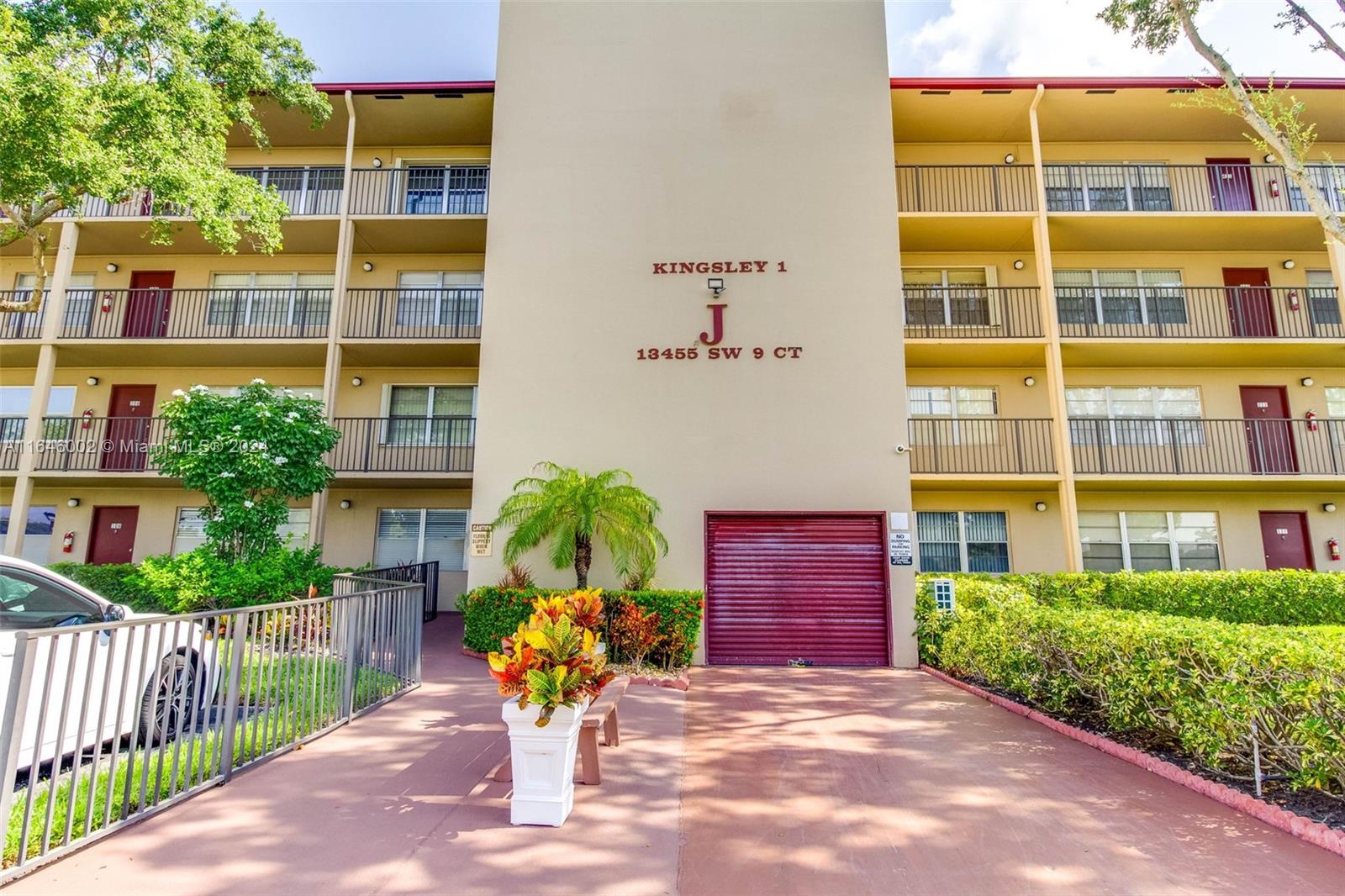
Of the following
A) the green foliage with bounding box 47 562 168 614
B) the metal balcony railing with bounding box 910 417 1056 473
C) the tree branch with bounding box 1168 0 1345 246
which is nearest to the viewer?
the tree branch with bounding box 1168 0 1345 246

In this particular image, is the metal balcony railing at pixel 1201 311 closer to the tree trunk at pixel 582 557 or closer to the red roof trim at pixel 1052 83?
the red roof trim at pixel 1052 83

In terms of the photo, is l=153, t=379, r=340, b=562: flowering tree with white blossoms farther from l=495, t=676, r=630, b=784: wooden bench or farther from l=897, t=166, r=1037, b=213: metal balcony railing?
l=897, t=166, r=1037, b=213: metal balcony railing

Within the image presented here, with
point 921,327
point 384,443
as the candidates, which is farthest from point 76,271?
point 921,327

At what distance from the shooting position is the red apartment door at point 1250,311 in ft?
46.6

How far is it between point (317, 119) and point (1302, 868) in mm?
17102

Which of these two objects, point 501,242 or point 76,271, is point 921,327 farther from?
point 76,271

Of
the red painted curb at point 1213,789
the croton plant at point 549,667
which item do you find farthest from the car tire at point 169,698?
the red painted curb at point 1213,789

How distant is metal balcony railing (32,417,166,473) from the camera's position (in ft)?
45.7

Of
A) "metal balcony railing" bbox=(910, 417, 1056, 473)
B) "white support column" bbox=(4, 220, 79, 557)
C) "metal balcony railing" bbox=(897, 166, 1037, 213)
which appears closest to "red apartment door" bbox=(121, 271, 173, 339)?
"white support column" bbox=(4, 220, 79, 557)

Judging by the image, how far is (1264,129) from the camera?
9219mm

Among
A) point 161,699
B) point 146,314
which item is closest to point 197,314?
point 146,314

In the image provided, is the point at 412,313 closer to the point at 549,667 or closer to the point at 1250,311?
the point at 549,667

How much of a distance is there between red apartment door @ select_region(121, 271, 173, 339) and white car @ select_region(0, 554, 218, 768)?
11196 millimetres

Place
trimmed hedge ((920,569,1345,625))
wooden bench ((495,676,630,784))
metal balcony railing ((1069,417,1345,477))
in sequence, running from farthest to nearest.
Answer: metal balcony railing ((1069,417,1345,477)) < trimmed hedge ((920,569,1345,625)) < wooden bench ((495,676,630,784))
